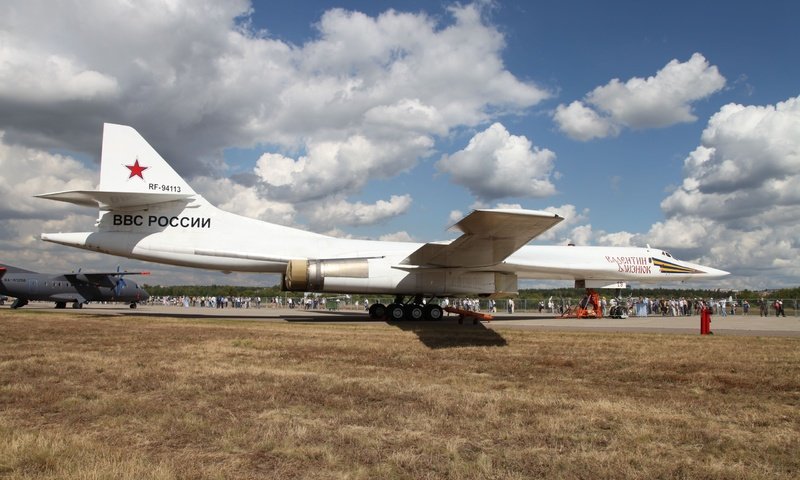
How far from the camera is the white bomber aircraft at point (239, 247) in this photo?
58.2 ft

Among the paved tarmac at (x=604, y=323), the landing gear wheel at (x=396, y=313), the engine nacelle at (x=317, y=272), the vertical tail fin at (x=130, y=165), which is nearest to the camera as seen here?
the paved tarmac at (x=604, y=323)

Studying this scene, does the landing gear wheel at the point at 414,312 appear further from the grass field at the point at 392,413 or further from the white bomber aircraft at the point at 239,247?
the grass field at the point at 392,413

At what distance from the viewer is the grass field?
11.9 ft

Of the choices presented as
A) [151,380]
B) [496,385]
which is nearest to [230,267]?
[151,380]

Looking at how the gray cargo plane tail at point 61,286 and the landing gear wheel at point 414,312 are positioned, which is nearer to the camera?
the landing gear wheel at point 414,312

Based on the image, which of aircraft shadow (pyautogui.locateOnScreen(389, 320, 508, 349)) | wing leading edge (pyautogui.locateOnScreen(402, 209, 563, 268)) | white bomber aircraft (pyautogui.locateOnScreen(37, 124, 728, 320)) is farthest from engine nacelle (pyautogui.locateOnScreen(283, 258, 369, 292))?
aircraft shadow (pyautogui.locateOnScreen(389, 320, 508, 349))

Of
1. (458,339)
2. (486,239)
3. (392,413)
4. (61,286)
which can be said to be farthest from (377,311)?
(61,286)

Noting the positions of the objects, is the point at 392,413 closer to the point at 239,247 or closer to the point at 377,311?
the point at 239,247

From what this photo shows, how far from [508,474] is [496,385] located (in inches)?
125

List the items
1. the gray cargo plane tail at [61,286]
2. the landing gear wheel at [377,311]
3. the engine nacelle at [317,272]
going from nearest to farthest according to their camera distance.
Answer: the engine nacelle at [317,272], the landing gear wheel at [377,311], the gray cargo plane tail at [61,286]

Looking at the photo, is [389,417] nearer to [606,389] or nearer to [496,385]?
[496,385]

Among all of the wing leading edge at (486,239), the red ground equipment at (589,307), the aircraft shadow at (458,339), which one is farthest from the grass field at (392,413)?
the red ground equipment at (589,307)

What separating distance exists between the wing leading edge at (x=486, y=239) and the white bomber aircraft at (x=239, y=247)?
2.6 inches

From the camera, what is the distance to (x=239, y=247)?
18953 millimetres
